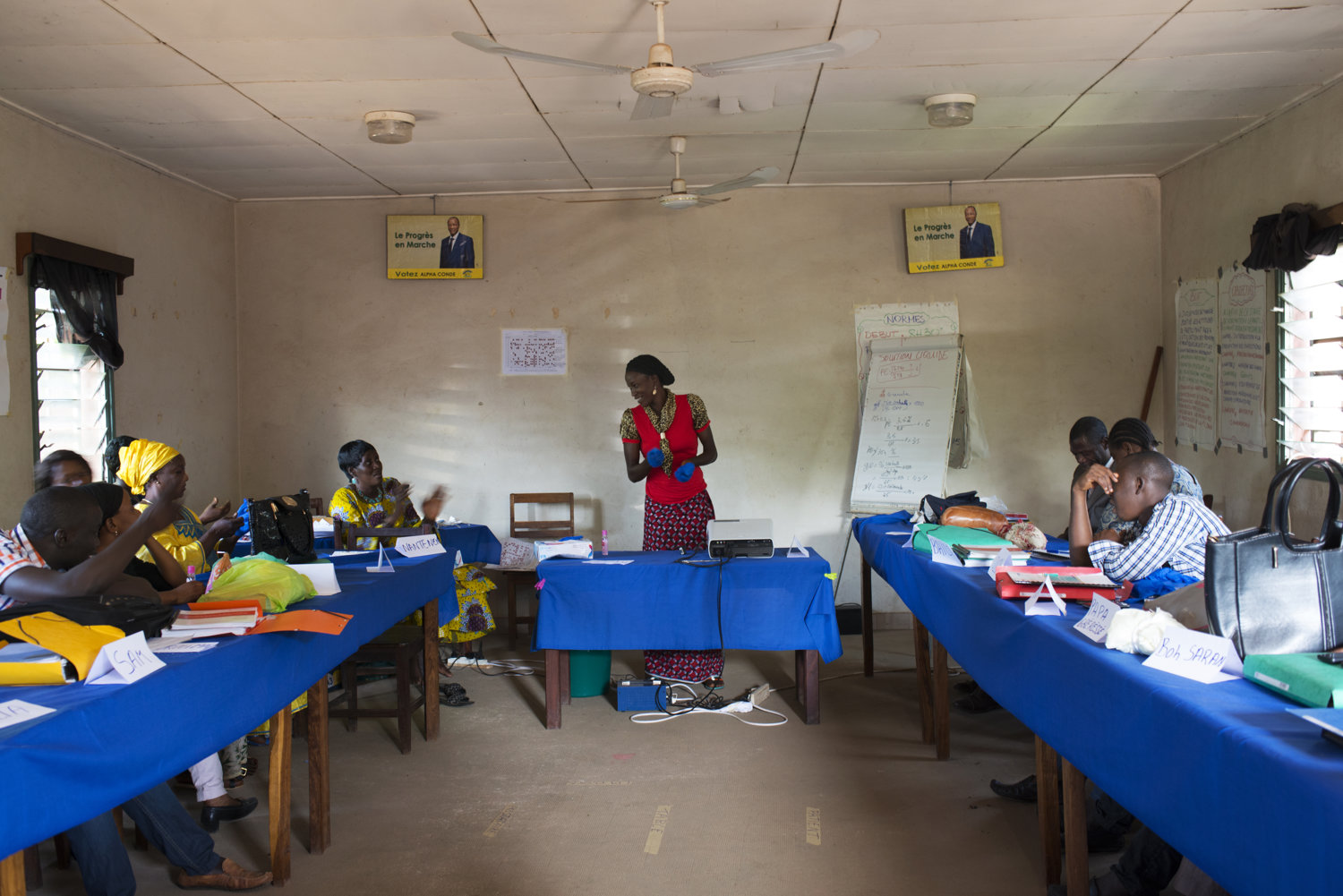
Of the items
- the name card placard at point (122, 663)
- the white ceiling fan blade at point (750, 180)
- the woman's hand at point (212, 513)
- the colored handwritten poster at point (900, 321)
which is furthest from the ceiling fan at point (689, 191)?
the name card placard at point (122, 663)

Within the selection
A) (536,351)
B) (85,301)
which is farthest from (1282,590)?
(85,301)

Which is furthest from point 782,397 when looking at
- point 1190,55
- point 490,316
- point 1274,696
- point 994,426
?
point 1274,696

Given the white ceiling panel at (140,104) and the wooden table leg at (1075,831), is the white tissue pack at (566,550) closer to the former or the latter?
the wooden table leg at (1075,831)

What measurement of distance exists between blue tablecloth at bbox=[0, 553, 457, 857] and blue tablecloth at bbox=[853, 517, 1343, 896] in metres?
1.91

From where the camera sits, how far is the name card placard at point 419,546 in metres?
3.61

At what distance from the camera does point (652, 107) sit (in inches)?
121

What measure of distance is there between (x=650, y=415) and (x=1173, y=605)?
268 cm

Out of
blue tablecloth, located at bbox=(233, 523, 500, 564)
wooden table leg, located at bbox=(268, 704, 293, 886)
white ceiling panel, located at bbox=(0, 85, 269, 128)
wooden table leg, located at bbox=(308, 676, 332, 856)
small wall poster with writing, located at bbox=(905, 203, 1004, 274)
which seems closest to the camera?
wooden table leg, located at bbox=(268, 704, 293, 886)

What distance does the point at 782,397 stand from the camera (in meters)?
5.75

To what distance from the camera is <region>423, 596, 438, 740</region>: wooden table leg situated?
3.76 meters

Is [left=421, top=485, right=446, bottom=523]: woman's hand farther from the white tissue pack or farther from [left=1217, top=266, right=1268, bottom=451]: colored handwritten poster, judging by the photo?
[left=1217, top=266, right=1268, bottom=451]: colored handwritten poster

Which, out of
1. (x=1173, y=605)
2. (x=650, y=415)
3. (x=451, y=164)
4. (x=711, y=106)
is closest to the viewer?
(x=1173, y=605)

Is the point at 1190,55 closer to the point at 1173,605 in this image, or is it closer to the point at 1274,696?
the point at 1173,605

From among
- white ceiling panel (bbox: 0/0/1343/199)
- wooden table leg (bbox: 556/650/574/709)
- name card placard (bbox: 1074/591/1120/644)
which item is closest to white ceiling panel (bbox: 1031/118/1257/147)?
white ceiling panel (bbox: 0/0/1343/199)
